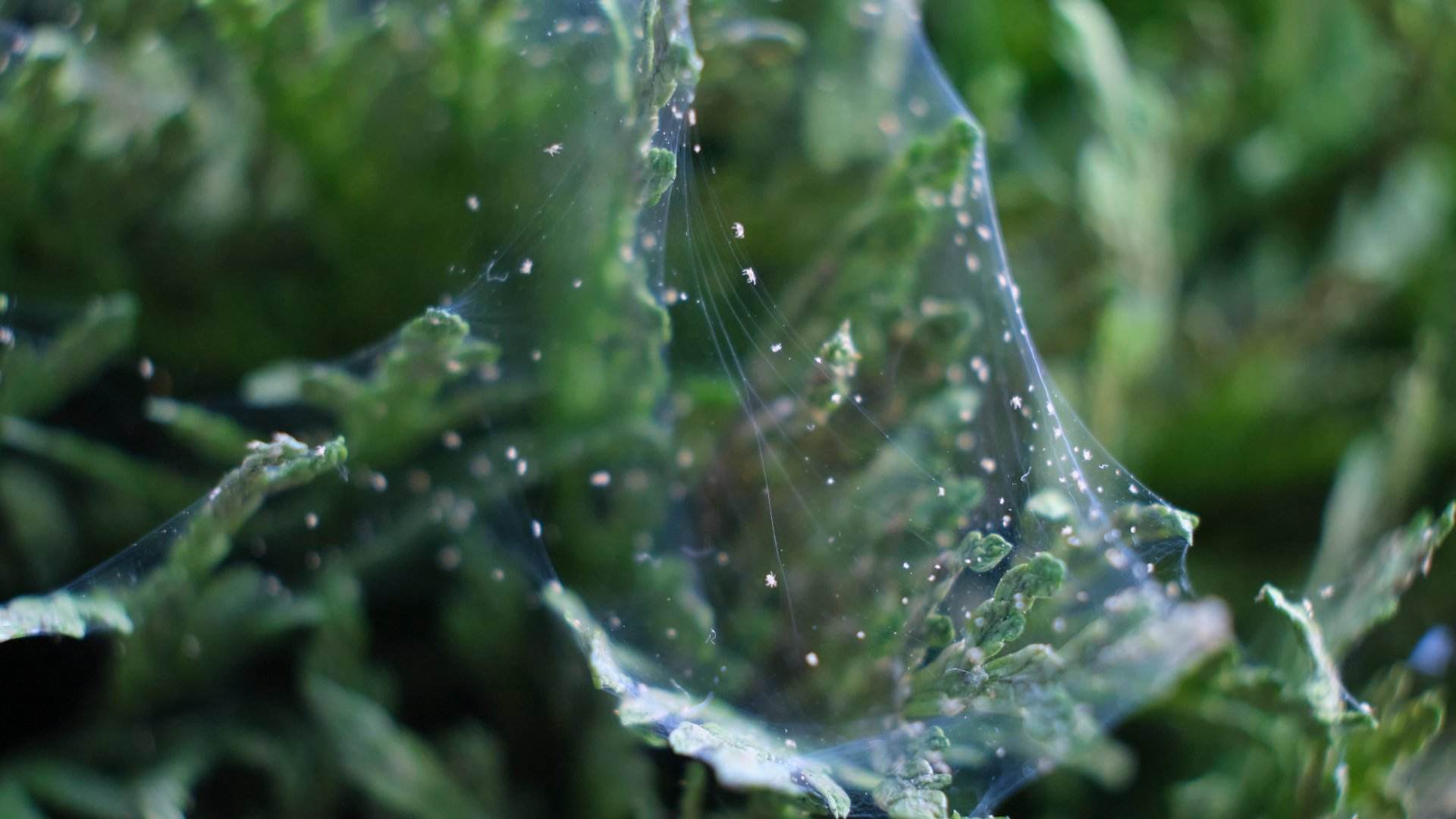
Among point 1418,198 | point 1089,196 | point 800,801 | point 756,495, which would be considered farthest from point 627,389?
point 1418,198

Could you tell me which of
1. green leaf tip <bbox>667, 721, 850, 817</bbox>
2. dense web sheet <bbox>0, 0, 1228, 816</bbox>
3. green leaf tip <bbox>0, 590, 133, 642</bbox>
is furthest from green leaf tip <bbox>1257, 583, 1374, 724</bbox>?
green leaf tip <bbox>0, 590, 133, 642</bbox>

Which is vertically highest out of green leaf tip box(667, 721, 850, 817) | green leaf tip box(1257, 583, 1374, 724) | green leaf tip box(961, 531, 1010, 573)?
green leaf tip box(961, 531, 1010, 573)

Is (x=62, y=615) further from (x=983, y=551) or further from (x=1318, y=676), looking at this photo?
(x=1318, y=676)

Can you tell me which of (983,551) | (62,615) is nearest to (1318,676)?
(983,551)

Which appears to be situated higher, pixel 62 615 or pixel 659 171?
pixel 659 171

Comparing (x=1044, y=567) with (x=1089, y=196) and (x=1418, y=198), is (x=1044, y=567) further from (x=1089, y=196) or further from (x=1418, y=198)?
(x=1418, y=198)

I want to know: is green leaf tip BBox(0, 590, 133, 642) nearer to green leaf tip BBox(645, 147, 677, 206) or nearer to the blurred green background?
the blurred green background
